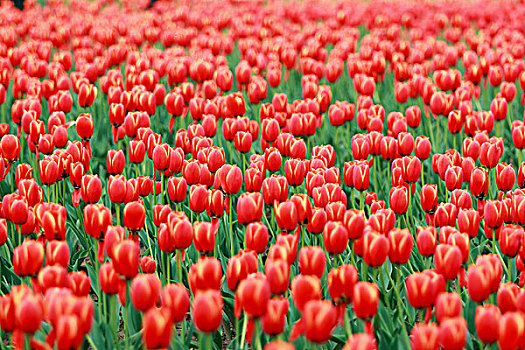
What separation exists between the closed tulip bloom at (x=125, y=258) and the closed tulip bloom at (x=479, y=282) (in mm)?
1200

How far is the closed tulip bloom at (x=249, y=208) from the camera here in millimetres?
3098

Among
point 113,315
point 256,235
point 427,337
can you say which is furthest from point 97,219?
point 427,337

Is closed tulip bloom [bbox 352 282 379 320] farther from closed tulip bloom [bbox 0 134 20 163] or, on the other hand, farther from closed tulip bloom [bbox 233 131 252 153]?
closed tulip bloom [bbox 0 134 20 163]

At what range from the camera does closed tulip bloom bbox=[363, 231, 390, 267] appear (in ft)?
8.68

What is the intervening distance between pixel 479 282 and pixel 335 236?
0.59m

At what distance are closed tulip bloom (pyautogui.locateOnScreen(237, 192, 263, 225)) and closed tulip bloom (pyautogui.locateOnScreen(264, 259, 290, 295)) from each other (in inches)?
26.2

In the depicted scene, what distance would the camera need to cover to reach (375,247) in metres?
2.65

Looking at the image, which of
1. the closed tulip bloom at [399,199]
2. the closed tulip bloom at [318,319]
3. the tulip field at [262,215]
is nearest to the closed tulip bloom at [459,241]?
the tulip field at [262,215]

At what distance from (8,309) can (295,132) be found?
Answer: 9.42ft

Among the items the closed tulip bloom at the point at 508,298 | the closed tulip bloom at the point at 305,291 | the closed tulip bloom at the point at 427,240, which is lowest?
the closed tulip bloom at the point at 508,298

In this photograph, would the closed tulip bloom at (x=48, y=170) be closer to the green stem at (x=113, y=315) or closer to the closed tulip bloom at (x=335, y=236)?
the green stem at (x=113, y=315)

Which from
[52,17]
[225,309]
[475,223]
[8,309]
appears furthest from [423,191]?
[52,17]

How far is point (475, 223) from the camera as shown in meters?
3.16

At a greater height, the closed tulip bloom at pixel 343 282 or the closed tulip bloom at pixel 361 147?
the closed tulip bloom at pixel 361 147
